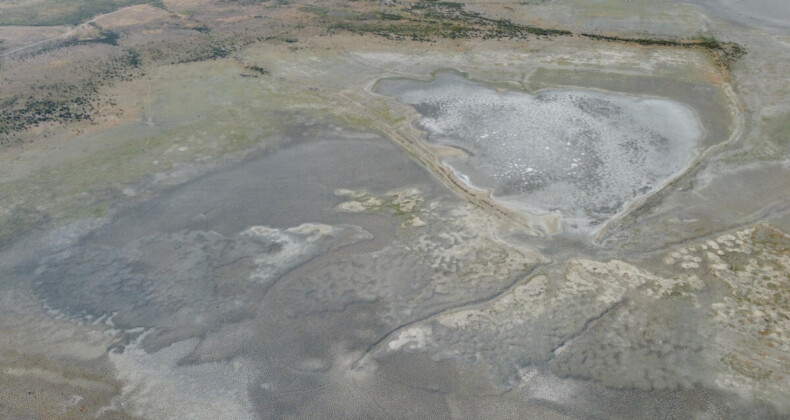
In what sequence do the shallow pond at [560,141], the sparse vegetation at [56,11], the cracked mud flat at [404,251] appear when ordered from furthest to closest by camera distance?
the sparse vegetation at [56,11]
the shallow pond at [560,141]
the cracked mud flat at [404,251]

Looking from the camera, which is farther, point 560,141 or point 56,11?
point 56,11

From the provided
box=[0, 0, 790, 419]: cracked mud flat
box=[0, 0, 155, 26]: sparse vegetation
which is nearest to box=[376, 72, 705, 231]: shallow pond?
box=[0, 0, 790, 419]: cracked mud flat

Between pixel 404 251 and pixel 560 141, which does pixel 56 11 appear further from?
pixel 560 141

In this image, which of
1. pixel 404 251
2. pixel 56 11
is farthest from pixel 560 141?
pixel 56 11

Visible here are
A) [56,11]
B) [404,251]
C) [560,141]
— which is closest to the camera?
[404,251]

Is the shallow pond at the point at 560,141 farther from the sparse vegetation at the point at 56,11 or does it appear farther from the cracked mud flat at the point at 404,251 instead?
the sparse vegetation at the point at 56,11

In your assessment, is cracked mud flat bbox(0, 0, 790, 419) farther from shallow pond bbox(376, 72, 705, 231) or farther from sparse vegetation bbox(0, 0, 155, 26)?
sparse vegetation bbox(0, 0, 155, 26)

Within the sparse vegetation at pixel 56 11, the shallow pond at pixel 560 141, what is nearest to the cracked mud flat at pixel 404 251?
the shallow pond at pixel 560 141

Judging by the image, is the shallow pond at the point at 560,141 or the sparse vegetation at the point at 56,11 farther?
the sparse vegetation at the point at 56,11
